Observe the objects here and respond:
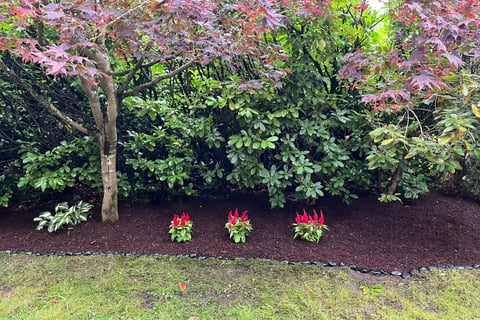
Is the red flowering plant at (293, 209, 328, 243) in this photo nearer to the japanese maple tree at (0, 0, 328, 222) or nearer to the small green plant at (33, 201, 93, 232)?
the japanese maple tree at (0, 0, 328, 222)

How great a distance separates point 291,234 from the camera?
126 inches

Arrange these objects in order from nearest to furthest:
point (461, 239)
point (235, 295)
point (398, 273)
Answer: point (235, 295)
point (398, 273)
point (461, 239)

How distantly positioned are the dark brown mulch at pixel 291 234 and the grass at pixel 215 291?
8.2 inches

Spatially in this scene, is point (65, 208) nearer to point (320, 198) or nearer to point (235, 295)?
point (235, 295)

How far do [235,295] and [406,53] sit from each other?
2.74m

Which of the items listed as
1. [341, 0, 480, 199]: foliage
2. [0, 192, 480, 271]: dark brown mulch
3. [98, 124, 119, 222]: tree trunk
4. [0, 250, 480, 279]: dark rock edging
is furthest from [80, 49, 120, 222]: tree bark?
[341, 0, 480, 199]: foliage

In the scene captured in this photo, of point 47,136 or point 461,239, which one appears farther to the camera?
point 47,136

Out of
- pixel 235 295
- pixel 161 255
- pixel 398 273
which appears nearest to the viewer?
pixel 235 295

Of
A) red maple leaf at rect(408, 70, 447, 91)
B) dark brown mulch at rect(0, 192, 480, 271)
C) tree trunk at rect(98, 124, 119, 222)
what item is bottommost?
dark brown mulch at rect(0, 192, 480, 271)

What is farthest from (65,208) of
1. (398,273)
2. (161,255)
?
(398,273)

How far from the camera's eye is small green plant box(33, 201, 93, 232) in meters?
3.24

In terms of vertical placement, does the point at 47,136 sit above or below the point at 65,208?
above

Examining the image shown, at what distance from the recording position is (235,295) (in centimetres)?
231

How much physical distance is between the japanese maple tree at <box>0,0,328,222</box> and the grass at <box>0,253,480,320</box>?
902 mm
